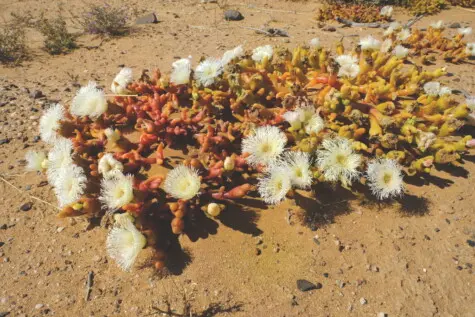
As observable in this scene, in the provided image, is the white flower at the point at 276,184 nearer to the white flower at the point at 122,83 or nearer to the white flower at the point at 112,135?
the white flower at the point at 112,135

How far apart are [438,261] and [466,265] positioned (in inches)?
7.0

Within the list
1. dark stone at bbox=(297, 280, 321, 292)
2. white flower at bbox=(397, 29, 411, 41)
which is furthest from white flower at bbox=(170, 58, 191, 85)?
white flower at bbox=(397, 29, 411, 41)

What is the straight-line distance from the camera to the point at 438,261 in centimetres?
256

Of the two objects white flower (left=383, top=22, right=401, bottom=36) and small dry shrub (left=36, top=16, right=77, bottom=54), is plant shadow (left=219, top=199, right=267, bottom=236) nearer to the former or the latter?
white flower (left=383, top=22, right=401, bottom=36)

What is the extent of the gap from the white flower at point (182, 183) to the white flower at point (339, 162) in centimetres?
97

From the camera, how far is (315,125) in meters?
3.08

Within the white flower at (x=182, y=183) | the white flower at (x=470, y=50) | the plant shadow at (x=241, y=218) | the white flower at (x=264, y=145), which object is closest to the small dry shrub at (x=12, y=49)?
the white flower at (x=182, y=183)

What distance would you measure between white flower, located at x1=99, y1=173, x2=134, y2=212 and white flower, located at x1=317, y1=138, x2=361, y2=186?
1.44 metres

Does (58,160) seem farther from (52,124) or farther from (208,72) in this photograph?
(208,72)

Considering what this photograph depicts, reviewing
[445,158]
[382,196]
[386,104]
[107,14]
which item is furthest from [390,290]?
[107,14]

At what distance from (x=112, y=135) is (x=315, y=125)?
1725 mm

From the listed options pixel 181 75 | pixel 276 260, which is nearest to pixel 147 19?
pixel 181 75

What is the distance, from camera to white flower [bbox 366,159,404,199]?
2768 mm

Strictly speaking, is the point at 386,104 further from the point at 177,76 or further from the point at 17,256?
the point at 17,256
